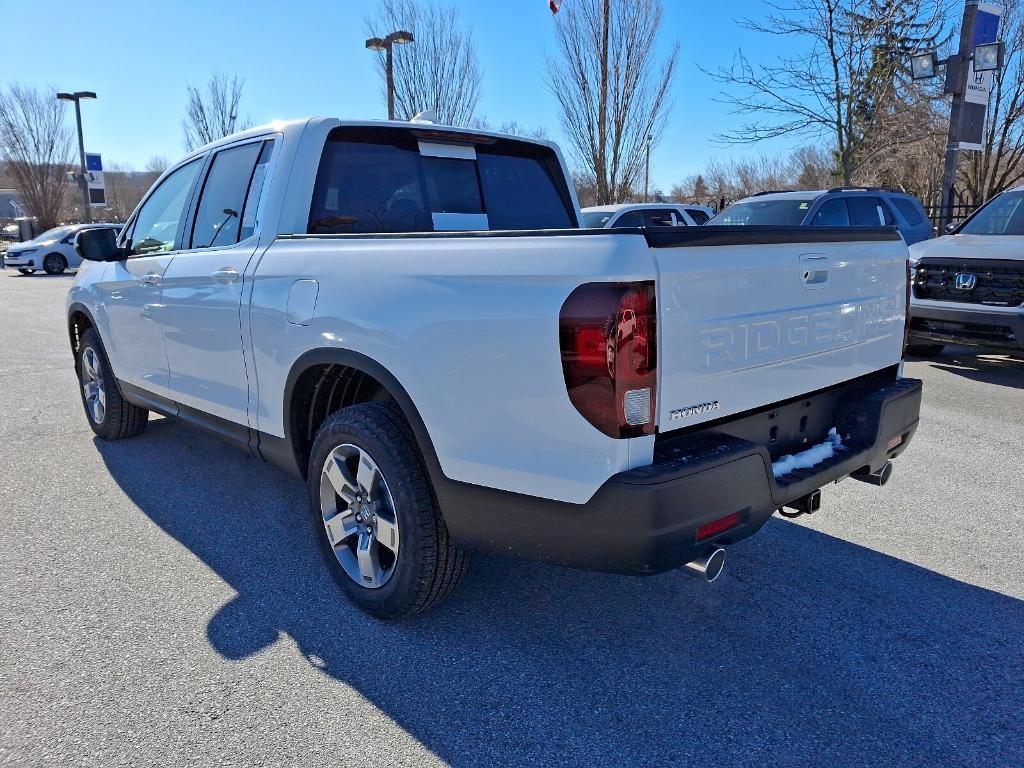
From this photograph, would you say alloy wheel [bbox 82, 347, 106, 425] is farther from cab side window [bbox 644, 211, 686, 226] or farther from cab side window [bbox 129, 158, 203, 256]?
cab side window [bbox 644, 211, 686, 226]

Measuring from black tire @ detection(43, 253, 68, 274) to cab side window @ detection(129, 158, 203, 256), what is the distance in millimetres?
21898

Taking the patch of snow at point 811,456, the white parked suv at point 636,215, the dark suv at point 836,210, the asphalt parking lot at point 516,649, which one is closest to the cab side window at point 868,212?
the dark suv at point 836,210

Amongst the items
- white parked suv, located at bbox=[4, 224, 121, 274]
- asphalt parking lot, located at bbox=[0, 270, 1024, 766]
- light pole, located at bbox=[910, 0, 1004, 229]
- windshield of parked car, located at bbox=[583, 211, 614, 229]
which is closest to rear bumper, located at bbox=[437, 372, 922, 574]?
asphalt parking lot, located at bbox=[0, 270, 1024, 766]

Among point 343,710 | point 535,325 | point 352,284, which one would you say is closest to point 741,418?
point 535,325

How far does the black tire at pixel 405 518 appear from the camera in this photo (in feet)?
8.54

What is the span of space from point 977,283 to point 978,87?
305 inches

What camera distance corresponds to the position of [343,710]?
2.37 m

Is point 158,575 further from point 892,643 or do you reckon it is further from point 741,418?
point 892,643

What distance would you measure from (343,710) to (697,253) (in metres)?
1.81

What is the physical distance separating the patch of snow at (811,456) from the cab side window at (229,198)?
255cm

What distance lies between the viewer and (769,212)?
9820 mm

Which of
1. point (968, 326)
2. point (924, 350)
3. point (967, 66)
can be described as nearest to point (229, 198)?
point (968, 326)

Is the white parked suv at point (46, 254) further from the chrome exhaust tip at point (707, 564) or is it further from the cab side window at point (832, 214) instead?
the chrome exhaust tip at point (707, 564)

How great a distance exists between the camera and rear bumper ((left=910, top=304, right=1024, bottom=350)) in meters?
6.64
